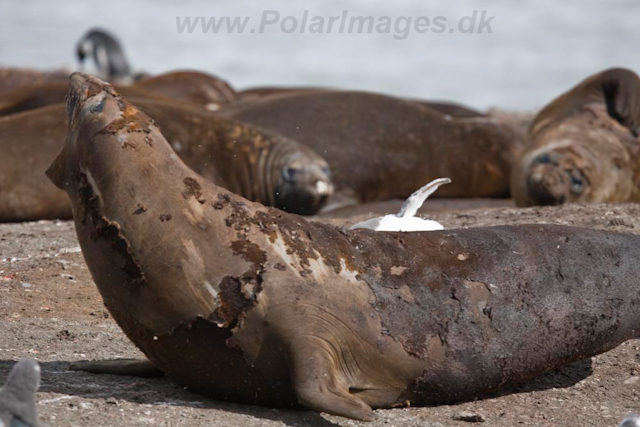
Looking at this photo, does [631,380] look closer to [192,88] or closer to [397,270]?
[397,270]

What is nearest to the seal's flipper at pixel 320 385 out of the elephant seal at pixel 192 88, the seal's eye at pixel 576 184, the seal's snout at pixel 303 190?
the seal's snout at pixel 303 190

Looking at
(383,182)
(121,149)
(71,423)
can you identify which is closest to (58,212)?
(383,182)

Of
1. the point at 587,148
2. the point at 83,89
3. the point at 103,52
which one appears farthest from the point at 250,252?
the point at 103,52

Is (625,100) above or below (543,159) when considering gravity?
above

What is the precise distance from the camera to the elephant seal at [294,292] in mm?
3250

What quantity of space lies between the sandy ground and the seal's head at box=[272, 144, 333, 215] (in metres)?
3.12

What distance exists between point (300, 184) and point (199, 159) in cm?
89

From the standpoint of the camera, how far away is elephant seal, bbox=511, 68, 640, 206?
26.6 ft

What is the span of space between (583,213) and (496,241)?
7.46ft

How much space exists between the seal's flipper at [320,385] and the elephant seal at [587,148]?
4985 millimetres

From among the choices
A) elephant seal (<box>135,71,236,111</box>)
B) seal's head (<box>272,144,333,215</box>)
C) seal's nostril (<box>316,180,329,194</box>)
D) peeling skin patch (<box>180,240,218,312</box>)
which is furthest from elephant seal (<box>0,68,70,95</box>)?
peeling skin patch (<box>180,240,218,312</box>)

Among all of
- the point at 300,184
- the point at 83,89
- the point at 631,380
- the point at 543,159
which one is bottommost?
the point at 631,380

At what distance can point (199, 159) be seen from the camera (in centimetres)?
795

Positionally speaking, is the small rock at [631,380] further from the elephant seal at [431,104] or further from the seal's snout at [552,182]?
the elephant seal at [431,104]
